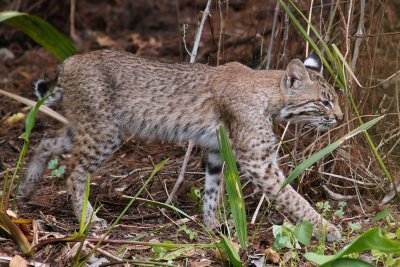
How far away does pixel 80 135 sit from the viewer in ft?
22.0

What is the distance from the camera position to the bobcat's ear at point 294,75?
6422 mm

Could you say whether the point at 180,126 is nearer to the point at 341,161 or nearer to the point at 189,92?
the point at 189,92

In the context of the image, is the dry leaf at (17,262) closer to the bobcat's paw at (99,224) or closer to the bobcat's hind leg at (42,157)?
the bobcat's paw at (99,224)

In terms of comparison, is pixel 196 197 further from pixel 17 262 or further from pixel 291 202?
pixel 17 262

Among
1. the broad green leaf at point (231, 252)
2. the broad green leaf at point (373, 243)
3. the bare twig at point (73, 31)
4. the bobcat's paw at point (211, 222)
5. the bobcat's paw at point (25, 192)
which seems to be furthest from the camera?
the bare twig at point (73, 31)

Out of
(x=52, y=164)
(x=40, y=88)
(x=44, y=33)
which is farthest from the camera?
(x=44, y=33)

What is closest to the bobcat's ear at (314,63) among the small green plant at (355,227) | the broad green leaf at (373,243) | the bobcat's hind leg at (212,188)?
the bobcat's hind leg at (212,188)

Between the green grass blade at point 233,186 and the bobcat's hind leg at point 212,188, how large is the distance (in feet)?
4.26

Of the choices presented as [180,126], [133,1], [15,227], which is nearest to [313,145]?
[180,126]

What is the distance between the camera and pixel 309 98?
6.52 meters

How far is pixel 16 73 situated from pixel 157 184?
11.4 feet

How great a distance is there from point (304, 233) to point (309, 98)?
1.49 metres

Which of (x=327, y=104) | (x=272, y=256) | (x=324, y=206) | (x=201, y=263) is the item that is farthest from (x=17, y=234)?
(x=327, y=104)

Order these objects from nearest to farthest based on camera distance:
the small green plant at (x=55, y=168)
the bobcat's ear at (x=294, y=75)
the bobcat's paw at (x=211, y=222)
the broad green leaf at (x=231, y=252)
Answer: the broad green leaf at (x=231, y=252)
the bobcat's ear at (x=294, y=75)
the bobcat's paw at (x=211, y=222)
the small green plant at (x=55, y=168)
